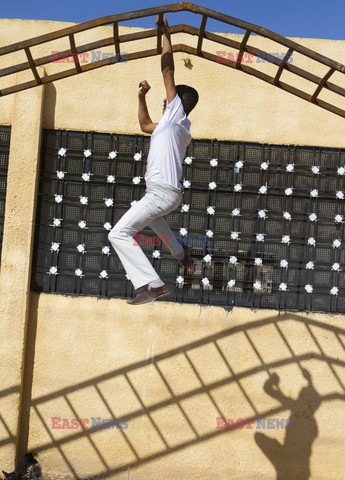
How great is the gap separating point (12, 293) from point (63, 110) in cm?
163

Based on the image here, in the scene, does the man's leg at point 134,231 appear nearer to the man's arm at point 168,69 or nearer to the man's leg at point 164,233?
the man's leg at point 164,233

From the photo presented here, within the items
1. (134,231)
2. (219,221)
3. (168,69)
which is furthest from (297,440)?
(168,69)

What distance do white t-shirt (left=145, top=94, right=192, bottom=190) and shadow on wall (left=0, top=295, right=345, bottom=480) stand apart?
2435 mm

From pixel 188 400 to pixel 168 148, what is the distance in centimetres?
283

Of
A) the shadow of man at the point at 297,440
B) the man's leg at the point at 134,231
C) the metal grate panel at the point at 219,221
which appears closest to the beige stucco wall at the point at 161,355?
Result: the shadow of man at the point at 297,440

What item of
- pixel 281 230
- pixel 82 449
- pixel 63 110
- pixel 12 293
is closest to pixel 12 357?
Result: pixel 12 293

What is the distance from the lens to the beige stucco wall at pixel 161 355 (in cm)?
585

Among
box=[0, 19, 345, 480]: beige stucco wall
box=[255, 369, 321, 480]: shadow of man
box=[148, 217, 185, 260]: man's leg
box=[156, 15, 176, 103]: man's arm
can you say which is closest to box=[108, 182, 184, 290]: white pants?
box=[148, 217, 185, 260]: man's leg

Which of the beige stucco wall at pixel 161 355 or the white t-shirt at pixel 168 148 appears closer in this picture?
the white t-shirt at pixel 168 148

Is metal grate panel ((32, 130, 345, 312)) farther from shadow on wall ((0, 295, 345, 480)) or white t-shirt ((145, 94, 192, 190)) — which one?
white t-shirt ((145, 94, 192, 190))

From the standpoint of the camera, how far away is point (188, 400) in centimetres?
591

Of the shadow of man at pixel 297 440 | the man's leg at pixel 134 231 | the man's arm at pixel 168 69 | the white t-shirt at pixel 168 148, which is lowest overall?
the shadow of man at pixel 297 440

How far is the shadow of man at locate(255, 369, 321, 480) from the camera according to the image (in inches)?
230

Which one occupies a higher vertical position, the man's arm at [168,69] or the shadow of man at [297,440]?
the man's arm at [168,69]
